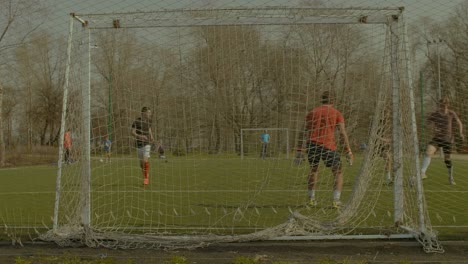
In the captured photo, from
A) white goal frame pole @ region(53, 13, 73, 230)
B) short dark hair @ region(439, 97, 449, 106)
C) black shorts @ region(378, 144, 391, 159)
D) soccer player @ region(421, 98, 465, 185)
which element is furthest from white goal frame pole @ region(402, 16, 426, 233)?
short dark hair @ region(439, 97, 449, 106)

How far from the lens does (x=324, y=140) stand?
318 inches

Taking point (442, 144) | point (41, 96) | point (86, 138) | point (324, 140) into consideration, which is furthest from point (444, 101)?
point (41, 96)

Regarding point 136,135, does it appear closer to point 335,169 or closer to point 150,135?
point 150,135

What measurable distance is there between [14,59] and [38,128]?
69.5 feet

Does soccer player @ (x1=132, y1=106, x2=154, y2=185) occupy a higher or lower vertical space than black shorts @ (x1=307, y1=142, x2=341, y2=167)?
higher

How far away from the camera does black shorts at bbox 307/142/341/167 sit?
8.02 meters

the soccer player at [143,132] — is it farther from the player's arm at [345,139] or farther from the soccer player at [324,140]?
the player's arm at [345,139]

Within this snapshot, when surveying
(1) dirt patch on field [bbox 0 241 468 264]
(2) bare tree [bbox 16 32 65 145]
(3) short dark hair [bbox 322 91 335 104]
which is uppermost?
(2) bare tree [bbox 16 32 65 145]

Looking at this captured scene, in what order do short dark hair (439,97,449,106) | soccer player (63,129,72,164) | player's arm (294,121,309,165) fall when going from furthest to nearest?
short dark hair (439,97,449,106)
player's arm (294,121,309,165)
soccer player (63,129,72,164)

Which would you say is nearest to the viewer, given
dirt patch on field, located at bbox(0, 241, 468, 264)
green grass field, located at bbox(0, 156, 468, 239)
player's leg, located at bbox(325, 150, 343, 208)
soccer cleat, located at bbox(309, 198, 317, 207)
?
dirt patch on field, located at bbox(0, 241, 468, 264)

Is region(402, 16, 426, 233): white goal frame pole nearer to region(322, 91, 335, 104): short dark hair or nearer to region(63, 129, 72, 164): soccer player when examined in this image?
region(322, 91, 335, 104): short dark hair

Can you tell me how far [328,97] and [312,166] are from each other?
4.39ft

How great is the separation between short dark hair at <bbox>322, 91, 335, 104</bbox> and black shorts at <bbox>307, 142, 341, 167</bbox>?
81cm

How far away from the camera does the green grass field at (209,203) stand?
7.27 m
